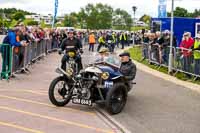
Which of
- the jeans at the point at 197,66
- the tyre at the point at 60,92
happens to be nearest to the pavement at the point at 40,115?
the tyre at the point at 60,92

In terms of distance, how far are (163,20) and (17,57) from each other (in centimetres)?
1663

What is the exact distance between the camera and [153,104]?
11617mm

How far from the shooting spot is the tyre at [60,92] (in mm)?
10633

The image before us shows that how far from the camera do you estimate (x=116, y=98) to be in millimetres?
10359

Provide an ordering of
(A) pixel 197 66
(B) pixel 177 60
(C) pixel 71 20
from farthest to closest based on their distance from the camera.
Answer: (C) pixel 71 20
(B) pixel 177 60
(A) pixel 197 66

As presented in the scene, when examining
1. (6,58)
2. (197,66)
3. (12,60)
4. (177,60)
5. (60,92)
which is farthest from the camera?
(177,60)

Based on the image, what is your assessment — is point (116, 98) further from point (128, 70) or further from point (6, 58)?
point (6, 58)

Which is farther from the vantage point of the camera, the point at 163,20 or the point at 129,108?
the point at 163,20

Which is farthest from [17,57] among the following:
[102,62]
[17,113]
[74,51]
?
[17,113]

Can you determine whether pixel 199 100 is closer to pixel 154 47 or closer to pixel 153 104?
pixel 153 104

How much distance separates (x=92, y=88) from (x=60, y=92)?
783 millimetres

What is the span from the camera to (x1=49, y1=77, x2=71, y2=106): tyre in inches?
419

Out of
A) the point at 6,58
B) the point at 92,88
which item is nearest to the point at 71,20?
the point at 6,58

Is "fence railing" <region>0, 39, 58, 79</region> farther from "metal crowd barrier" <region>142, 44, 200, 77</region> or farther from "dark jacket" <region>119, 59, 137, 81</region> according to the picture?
"metal crowd barrier" <region>142, 44, 200, 77</region>
